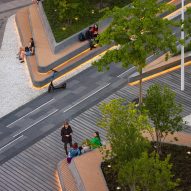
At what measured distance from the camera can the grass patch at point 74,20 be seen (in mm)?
41219

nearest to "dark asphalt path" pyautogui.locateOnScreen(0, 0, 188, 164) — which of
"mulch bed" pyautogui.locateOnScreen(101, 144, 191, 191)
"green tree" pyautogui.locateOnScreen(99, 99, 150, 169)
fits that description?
"mulch bed" pyautogui.locateOnScreen(101, 144, 191, 191)

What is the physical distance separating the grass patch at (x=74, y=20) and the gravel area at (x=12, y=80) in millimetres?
2886

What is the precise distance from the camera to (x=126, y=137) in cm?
2344

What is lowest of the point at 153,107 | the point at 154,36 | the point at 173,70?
the point at 173,70

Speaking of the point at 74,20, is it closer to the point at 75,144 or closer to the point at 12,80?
the point at 12,80

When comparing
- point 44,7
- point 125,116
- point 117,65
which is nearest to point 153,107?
point 125,116

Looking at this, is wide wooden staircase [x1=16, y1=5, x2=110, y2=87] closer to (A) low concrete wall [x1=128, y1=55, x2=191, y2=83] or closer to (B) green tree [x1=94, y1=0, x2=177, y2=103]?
(A) low concrete wall [x1=128, y1=55, x2=191, y2=83]

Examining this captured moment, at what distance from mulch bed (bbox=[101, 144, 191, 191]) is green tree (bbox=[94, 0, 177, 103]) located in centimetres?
448

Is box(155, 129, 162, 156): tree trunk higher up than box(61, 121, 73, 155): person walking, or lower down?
lower down

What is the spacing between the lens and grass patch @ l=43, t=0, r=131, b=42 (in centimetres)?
4122

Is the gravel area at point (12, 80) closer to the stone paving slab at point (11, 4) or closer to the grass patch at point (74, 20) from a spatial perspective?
the grass patch at point (74, 20)

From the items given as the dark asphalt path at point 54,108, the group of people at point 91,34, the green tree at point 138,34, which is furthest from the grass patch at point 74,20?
the green tree at point 138,34

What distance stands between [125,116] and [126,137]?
5.36 ft

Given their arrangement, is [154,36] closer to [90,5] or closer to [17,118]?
[17,118]
